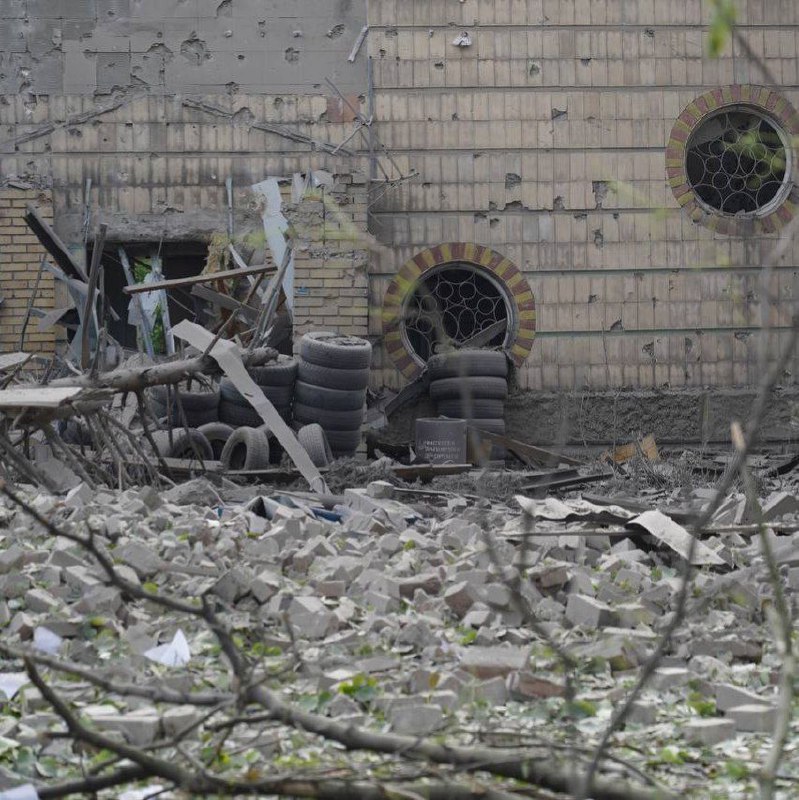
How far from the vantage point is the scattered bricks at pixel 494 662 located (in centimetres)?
416

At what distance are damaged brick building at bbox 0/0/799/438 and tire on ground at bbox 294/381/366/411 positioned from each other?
1767mm

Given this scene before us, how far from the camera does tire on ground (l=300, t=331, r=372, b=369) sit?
436 inches

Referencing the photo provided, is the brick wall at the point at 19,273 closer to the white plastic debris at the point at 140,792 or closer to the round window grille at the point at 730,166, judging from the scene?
the round window grille at the point at 730,166

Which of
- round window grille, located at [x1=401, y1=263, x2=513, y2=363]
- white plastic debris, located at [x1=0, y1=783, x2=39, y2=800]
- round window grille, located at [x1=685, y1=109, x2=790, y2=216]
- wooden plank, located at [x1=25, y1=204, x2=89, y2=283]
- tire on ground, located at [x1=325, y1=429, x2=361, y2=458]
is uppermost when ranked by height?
round window grille, located at [x1=685, y1=109, x2=790, y2=216]

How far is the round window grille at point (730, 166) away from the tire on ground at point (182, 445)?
648 cm

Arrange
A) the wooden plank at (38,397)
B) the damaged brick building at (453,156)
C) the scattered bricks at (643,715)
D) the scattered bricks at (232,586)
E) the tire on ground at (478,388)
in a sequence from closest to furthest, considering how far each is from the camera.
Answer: the scattered bricks at (643,715), the scattered bricks at (232,586), the wooden plank at (38,397), the tire on ground at (478,388), the damaged brick building at (453,156)

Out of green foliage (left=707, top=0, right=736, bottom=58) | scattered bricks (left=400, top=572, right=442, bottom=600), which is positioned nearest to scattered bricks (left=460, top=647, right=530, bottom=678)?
scattered bricks (left=400, top=572, right=442, bottom=600)

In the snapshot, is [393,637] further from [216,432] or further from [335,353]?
[335,353]

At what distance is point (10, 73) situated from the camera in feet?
42.9

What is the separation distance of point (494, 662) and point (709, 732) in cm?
75

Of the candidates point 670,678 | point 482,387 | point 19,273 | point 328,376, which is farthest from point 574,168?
point 670,678

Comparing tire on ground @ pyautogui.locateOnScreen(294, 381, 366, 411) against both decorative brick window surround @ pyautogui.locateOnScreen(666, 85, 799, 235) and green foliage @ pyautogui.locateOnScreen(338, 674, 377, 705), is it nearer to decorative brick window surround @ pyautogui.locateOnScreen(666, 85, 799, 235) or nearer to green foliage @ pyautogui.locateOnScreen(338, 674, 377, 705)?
decorative brick window surround @ pyautogui.locateOnScreen(666, 85, 799, 235)

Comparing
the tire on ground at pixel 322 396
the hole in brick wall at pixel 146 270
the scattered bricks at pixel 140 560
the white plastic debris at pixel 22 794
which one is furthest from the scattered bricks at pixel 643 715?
the hole in brick wall at pixel 146 270

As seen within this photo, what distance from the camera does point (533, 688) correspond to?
4047 millimetres
